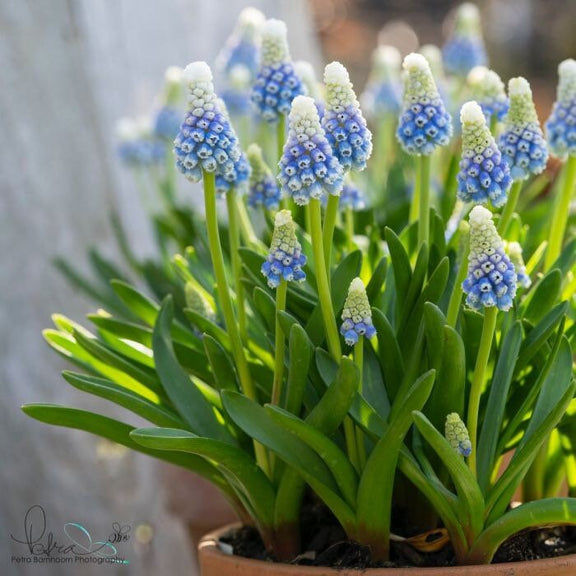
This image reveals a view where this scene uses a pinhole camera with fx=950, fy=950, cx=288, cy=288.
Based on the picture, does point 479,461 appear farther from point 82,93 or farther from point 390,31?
point 390,31

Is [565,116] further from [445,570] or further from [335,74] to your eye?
[445,570]

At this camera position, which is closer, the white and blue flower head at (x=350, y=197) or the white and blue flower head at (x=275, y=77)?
the white and blue flower head at (x=275, y=77)

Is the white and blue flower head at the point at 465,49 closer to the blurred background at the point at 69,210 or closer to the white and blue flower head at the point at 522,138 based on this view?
the white and blue flower head at the point at 522,138

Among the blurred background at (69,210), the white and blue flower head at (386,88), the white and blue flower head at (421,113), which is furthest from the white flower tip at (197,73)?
the blurred background at (69,210)

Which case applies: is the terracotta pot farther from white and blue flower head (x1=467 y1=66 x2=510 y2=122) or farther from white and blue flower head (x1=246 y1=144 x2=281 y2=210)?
white and blue flower head (x1=467 y1=66 x2=510 y2=122)

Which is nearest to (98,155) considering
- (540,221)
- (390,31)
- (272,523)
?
(540,221)

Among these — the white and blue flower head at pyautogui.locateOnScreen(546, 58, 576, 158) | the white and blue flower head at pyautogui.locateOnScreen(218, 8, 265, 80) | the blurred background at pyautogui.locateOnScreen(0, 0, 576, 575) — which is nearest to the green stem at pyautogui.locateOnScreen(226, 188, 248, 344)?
the white and blue flower head at pyautogui.locateOnScreen(546, 58, 576, 158)

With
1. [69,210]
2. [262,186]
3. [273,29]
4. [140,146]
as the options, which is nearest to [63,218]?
[69,210]
